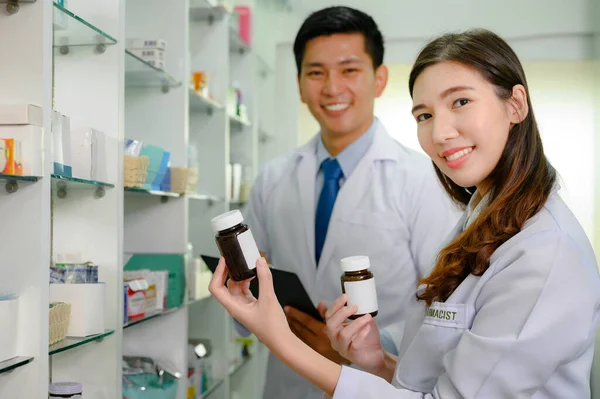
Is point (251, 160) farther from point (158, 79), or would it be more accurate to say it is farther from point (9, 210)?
point (9, 210)

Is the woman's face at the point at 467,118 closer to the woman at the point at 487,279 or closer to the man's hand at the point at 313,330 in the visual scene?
the woman at the point at 487,279

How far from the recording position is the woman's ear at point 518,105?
1.45 metres

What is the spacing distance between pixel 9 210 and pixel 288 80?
12.0ft

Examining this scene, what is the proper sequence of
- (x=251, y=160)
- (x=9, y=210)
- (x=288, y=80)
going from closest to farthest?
(x=9, y=210) < (x=251, y=160) < (x=288, y=80)

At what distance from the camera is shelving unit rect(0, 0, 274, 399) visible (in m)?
1.56

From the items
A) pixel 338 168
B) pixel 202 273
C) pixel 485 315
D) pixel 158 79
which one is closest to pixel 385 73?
pixel 338 168

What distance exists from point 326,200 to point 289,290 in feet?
2.07

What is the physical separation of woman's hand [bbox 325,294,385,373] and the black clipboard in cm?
30

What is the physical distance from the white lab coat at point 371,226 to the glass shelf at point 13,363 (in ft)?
4.19

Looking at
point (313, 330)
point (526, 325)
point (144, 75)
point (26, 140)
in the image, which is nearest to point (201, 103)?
point (144, 75)

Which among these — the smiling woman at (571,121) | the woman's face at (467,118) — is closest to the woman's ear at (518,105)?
the woman's face at (467,118)

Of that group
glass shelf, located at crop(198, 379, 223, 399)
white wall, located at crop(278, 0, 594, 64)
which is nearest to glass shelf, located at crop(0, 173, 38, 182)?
glass shelf, located at crop(198, 379, 223, 399)

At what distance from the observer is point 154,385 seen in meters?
2.65

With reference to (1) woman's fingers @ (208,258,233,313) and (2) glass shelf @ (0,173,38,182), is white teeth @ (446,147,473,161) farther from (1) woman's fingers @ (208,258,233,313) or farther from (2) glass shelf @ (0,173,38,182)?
(2) glass shelf @ (0,173,38,182)
